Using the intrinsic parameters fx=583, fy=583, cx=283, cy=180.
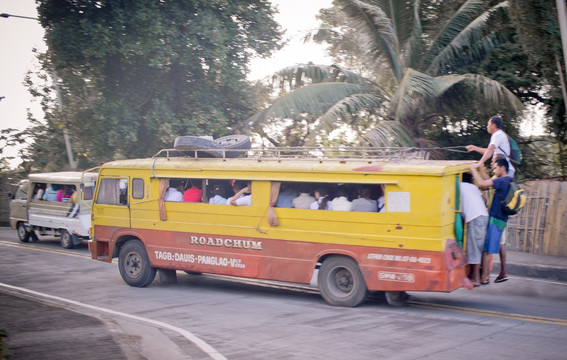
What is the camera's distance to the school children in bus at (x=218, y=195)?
10.8 metres

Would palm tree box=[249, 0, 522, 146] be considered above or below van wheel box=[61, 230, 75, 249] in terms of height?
above

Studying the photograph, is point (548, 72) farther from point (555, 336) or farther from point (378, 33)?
point (555, 336)

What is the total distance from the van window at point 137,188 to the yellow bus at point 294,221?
0.02m

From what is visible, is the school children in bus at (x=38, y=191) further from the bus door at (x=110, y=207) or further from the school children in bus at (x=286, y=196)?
the school children in bus at (x=286, y=196)

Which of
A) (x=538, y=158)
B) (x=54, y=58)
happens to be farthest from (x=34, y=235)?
(x=538, y=158)

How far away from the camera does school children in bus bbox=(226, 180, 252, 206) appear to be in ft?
34.1

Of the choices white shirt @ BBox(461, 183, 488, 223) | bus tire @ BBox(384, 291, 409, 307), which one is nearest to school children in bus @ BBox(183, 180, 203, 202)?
bus tire @ BBox(384, 291, 409, 307)

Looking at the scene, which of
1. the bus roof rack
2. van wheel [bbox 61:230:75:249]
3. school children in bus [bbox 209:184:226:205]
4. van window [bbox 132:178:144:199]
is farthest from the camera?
van wheel [bbox 61:230:75:249]

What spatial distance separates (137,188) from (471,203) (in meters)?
6.63

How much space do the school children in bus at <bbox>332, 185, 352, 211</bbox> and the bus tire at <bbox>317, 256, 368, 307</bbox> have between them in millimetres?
793

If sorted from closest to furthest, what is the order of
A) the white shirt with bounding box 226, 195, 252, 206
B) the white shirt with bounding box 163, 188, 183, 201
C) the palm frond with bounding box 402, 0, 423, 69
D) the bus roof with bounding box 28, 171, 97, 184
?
1. the white shirt with bounding box 226, 195, 252, 206
2. the white shirt with bounding box 163, 188, 183, 201
3. the palm frond with bounding box 402, 0, 423, 69
4. the bus roof with bounding box 28, 171, 97, 184

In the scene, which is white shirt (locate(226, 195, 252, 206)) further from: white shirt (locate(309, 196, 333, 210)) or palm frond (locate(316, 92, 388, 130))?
palm frond (locate(316, 92, 388, 130))

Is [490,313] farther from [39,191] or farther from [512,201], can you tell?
[39,191]

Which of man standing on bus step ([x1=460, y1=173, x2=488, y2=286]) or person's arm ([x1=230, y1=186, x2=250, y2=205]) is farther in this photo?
person's arm ([x1=230, y1=186, x2=250, y2=205])
